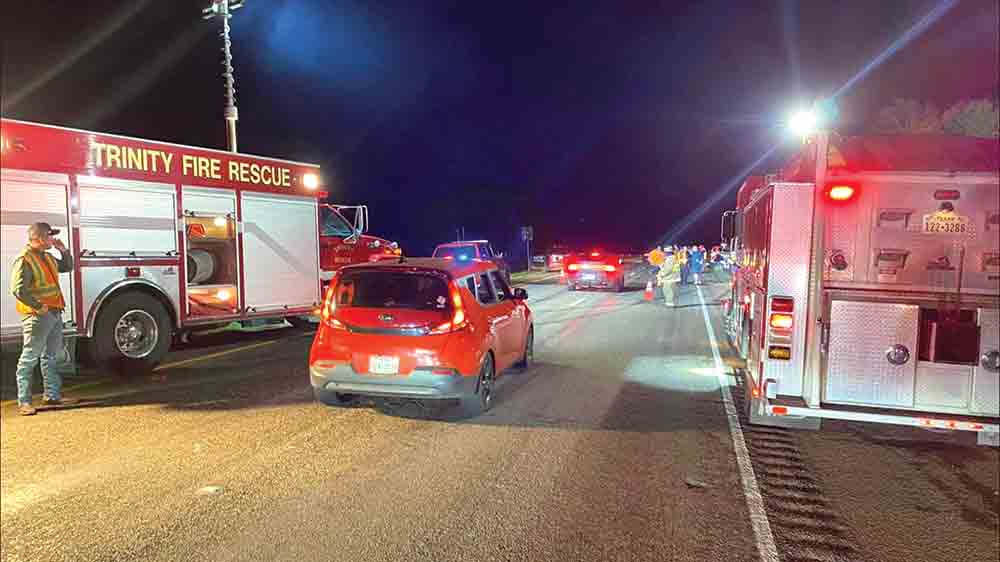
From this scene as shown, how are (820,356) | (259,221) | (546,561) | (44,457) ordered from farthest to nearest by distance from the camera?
1. (259,221)
2. (820,356)
3. (44,457)
4. (546,561)

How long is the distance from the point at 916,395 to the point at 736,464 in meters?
1.65

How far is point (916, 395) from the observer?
562 cm

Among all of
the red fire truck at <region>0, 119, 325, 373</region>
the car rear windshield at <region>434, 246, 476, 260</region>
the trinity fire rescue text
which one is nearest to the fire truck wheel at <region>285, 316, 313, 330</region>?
the red fire truck at <region>0, 119, 325, 373</region>

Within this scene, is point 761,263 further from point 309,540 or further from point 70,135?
point 70,135

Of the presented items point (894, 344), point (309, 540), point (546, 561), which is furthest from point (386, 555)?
point (894, 344)

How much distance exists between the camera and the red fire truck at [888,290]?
17.9ft

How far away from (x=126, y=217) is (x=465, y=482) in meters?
5.70

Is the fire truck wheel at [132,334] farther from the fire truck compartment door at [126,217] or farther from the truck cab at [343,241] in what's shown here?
the truck cab at [343,241]

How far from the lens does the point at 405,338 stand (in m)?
6.39

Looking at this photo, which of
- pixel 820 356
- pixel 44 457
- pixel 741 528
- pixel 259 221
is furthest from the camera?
pixel 259 221

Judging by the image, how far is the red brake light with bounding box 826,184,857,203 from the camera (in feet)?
18.4

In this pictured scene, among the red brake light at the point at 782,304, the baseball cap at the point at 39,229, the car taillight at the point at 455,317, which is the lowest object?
the car taillight at the point at 455,317

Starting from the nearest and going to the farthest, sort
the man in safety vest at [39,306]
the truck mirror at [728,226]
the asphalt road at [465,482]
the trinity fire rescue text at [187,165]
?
the man in safety vest at [39,306]
the asphalt road at [465,482]
the trinity fire rescue text at [187,165]
the truck mirror at [728,226]

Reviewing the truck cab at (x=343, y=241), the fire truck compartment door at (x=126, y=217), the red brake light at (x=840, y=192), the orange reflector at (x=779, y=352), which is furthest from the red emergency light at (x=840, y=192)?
the truck cab at (x=343, y=241)
